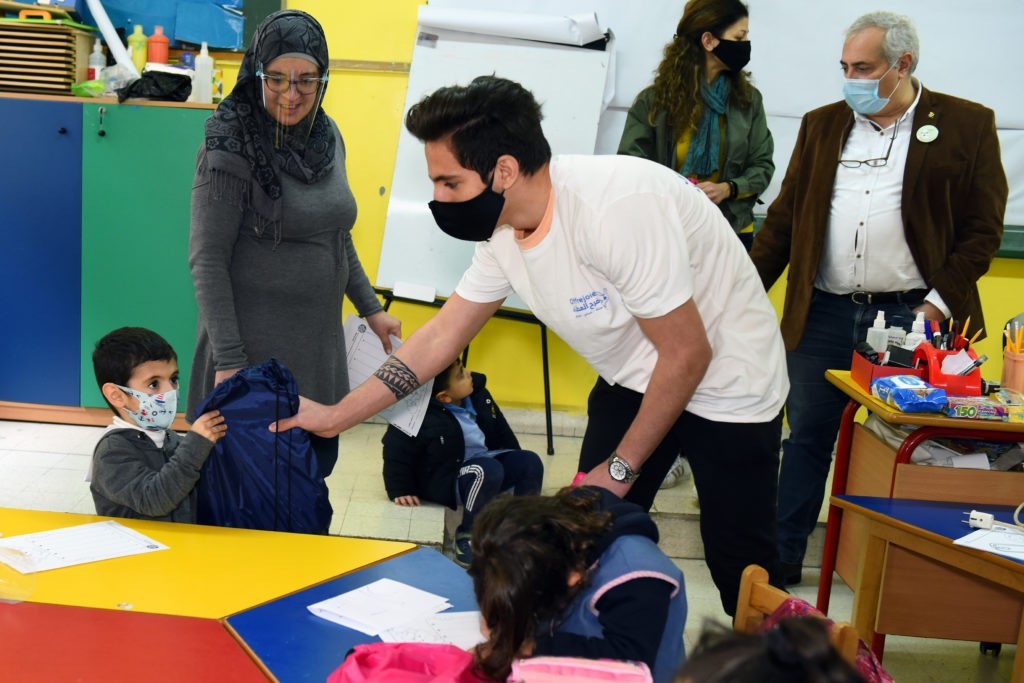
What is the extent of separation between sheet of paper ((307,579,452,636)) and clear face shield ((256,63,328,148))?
43.3 inches

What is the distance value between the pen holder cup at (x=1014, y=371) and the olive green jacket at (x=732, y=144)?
3.92 ft

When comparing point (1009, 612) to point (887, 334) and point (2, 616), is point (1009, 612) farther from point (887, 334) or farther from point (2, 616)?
point (2, 616)

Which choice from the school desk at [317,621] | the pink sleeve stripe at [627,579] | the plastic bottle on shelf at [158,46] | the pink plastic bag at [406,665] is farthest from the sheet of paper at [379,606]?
the plastic bottle on shelf at [158,46]

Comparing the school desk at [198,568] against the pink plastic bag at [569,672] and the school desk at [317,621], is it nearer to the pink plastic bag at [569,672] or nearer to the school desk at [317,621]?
the school desk at [317,621]

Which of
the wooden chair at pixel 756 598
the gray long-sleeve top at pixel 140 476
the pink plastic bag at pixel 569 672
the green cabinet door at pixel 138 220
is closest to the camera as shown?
the pink plastic bag at pixel 569 672

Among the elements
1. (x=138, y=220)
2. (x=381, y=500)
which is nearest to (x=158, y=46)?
(x=138, y=220)

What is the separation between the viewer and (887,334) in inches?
106

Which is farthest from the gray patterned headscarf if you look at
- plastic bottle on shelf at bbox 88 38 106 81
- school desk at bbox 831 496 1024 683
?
plastic bottle on shelf at bbox 88 38 106 81

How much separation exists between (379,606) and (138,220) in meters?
2.98

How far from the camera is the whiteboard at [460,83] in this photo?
4.03 metres

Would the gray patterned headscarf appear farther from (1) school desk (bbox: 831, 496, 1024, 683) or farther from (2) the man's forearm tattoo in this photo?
(1) school desk (bbox: 831, 496, 1024, 683)

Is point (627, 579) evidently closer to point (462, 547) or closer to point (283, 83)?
point (283, 83)

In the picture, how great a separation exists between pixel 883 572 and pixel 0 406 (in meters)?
3.66

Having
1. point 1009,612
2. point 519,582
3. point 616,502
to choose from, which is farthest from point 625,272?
point 1009,612
